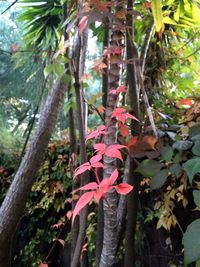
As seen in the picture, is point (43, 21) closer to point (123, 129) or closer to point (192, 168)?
point (123, 129)

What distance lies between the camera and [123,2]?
3.44ft

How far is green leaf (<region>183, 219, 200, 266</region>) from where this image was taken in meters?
0.68

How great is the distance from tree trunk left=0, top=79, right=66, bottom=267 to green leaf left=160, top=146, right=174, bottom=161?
3.20 ft

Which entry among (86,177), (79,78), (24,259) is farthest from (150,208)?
(24,259)

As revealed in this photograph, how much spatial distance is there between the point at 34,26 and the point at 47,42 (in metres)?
0.18

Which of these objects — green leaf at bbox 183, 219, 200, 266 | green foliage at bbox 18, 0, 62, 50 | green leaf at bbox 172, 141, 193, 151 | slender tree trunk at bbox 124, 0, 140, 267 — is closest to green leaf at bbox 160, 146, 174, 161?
green leaf at bbox 172, 141, 193, 151

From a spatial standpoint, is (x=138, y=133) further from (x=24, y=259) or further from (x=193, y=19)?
(x=24, y=259)

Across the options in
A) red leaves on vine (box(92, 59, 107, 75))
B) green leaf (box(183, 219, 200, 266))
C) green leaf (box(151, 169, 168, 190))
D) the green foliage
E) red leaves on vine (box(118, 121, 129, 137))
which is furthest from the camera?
the green foliage

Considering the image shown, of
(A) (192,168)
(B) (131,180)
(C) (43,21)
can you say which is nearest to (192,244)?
(A) (192,168)

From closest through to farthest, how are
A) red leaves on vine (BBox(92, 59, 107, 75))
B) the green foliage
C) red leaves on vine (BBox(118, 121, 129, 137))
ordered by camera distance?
red leaves on vine (BBox(118, 121, 129, 137))
red leaves on vine (BBox(92, 59, 107, 75))
the green foliage

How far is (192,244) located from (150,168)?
1.04 ft

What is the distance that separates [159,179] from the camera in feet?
3.11

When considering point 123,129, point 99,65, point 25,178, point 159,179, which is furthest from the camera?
point 25,178

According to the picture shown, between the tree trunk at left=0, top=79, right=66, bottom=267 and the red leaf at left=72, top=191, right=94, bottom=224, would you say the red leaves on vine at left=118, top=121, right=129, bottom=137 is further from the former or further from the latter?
the tree trunk at left=0, top=79, right=66, bottom=267
